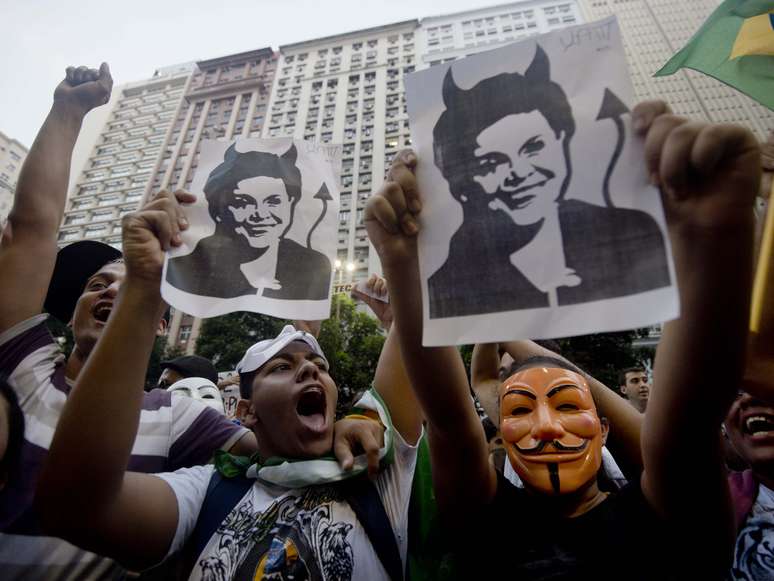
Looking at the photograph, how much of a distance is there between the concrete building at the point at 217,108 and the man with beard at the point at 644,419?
48.3 metres

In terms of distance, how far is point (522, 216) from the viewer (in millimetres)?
1117

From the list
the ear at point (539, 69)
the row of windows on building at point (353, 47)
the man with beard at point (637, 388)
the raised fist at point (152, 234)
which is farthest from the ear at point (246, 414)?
the row of windows on building at point (353, 47)

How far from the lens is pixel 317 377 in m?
2.19

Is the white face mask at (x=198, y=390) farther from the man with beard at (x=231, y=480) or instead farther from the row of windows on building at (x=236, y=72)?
the row of windows on building at (x=236, y=72)

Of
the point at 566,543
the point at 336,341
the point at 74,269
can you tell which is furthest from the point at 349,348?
the point at 566,543

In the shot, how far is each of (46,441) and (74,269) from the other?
111 cm

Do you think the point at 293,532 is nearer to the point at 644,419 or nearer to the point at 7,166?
the point at 644,419

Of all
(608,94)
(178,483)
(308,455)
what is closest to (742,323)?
(608,94)

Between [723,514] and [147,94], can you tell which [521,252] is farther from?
[147,94]

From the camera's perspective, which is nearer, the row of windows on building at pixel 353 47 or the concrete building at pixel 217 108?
the concrete building at pixel 217 108

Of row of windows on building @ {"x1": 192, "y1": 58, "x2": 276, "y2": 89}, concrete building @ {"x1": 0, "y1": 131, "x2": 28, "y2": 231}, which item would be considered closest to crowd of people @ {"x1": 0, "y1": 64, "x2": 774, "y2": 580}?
row of windows on building @ {"x1": 192, "y1": 58, "x2": 276, "y2": 89}

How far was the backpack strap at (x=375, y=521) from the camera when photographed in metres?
1.48

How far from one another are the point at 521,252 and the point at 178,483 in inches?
66.3

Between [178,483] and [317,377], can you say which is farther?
[317,377]
